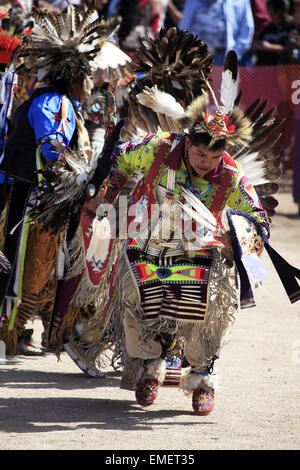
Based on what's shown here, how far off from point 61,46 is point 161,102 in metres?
1.17

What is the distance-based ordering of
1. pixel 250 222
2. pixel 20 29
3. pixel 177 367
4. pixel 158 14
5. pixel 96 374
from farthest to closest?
pixel 158 14, pixel 20 29, pixel 96 374, pixel 177 367, pixel 250 222

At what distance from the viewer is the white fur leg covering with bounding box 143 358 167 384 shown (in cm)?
442

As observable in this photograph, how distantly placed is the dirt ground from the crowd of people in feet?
0.46

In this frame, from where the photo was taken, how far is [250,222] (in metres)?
4.23

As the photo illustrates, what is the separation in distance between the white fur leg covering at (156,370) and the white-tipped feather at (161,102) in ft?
4.11

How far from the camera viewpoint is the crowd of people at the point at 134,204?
4.30 m

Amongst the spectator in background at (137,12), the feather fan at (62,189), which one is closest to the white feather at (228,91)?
the feather fan at (62,189)

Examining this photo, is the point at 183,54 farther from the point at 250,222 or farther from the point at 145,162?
the point at 250,222

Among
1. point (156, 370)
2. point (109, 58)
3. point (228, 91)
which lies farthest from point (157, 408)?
point (109, 58)

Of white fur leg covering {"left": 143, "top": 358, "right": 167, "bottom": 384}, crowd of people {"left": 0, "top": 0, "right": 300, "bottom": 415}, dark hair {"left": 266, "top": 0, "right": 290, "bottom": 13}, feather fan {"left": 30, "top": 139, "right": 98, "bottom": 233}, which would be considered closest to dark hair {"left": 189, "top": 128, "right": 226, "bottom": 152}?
crowd of people {"left": 0, "top": 0, "right": 300, "bottom": 415}

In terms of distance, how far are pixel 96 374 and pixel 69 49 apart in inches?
77.7

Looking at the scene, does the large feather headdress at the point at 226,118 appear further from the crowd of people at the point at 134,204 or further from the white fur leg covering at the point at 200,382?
the white fur leg covering at the point at 200,382

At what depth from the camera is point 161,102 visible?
4.40 m

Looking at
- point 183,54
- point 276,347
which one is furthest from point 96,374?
point 183,54
